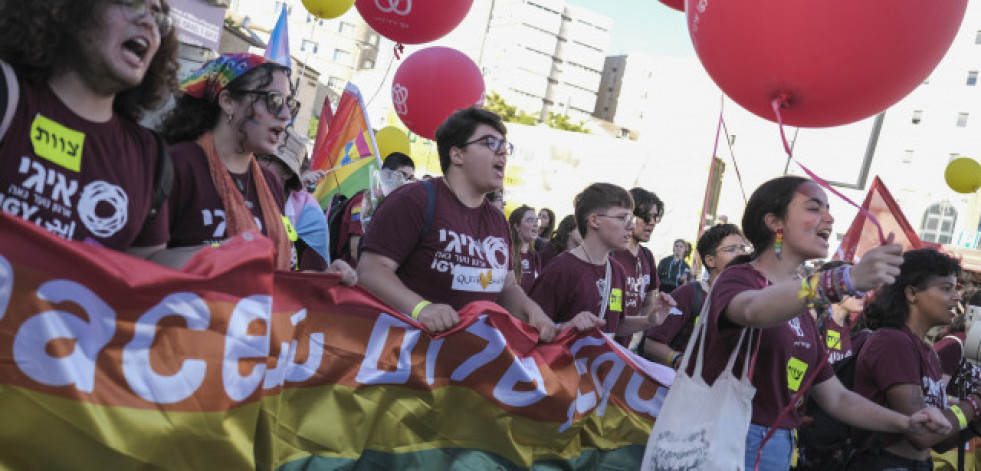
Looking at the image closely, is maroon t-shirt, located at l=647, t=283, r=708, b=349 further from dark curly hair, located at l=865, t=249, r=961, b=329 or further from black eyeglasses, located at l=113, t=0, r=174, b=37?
black eyeglasses, located at l=113, t=0, r=174, b=37

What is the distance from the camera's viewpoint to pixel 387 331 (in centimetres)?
313

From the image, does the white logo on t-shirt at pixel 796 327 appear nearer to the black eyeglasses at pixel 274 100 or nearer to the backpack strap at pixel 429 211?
the backpack strap at pixel 429 211

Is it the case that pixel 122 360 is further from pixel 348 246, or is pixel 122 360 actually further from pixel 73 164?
pixel 348 246

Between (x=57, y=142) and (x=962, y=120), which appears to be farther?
(x=962, y=120)

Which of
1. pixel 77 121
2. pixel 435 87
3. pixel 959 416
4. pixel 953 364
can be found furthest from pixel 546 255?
pixel 77 121

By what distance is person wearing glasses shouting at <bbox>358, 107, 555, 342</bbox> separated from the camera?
140 inches

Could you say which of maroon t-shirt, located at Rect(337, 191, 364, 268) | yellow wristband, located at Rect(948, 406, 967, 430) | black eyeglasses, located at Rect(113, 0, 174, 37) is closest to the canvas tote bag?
yellow wristband, located at Rect(948, 406, 967, 430)

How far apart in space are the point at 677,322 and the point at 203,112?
2.98 m

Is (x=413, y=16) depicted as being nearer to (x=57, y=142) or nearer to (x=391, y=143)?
(x=391, y=143)

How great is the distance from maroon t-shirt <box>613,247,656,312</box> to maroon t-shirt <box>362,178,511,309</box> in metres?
1.57

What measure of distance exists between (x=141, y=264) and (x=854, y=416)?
2754 millimetres

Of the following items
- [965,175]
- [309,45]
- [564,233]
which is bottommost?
[564,233]

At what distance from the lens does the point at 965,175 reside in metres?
11.6

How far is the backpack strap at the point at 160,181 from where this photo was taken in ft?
8.10
